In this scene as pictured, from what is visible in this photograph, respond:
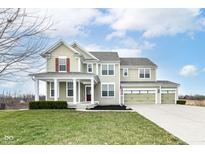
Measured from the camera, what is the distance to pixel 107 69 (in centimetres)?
2825

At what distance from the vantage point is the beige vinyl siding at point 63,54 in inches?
961

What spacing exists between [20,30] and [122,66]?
24623 mm

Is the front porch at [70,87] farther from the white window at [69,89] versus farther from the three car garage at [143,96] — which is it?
the three car garage at [143,96]

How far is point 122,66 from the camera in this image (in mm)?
30531

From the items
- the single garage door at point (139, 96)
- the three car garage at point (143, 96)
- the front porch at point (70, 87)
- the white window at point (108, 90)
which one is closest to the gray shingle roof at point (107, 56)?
the white window at point (108, 90)

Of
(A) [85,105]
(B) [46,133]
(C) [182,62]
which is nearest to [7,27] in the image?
(B) [46,133]

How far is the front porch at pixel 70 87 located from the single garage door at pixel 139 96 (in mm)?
4132

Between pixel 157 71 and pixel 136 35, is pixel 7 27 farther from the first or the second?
pixel 157 71

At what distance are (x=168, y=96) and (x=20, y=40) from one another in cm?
2525

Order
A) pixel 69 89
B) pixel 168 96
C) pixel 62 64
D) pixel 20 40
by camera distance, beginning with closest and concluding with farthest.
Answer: pixel 20 40 < pixel 62 64 < pixel 69 89 < pixel 168 96

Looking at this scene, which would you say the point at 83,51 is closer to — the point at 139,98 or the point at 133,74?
the point at 133,74

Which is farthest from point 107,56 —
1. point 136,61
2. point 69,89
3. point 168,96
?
point 168,96

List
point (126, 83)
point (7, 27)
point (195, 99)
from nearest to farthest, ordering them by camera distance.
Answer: point (7, 27)
point (195, 99)
point (126, 83)
